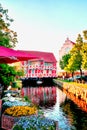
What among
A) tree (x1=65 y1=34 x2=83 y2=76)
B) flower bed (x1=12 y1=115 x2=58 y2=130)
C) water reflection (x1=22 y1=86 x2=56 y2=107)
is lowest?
water reflection (x1=22 y1=86 x2=56 y2=107)

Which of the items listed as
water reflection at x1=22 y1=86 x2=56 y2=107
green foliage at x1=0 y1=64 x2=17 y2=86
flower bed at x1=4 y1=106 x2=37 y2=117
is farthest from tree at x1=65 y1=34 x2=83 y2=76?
flower bed at x1=4 y1=106 x2=37 y2=117

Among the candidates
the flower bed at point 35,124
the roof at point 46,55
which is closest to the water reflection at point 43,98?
the flower bed at point 35,124

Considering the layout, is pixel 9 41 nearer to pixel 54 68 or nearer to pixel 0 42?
pixel 0 42

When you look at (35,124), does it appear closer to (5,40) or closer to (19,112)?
(19,112)

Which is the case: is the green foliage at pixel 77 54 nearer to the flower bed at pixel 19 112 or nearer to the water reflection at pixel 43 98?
the water reflection at pixel 43 98

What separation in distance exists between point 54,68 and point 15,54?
84.4 metres

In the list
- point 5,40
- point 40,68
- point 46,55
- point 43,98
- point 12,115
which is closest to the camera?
point 12,115

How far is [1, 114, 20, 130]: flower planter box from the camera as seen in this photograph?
1111 centimetres

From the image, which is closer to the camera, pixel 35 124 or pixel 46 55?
pixel 35 124

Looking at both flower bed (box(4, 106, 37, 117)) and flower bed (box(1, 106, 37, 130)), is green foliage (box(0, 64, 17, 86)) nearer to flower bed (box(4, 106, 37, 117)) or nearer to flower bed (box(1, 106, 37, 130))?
flower bed (box(4, 106, 37, 117))

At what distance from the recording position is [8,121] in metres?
11.3

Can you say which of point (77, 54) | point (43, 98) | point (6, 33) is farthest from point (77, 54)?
point (6, 33)

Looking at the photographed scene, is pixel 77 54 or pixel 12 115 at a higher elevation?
pixel 77 54

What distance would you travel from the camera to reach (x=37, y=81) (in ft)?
264
